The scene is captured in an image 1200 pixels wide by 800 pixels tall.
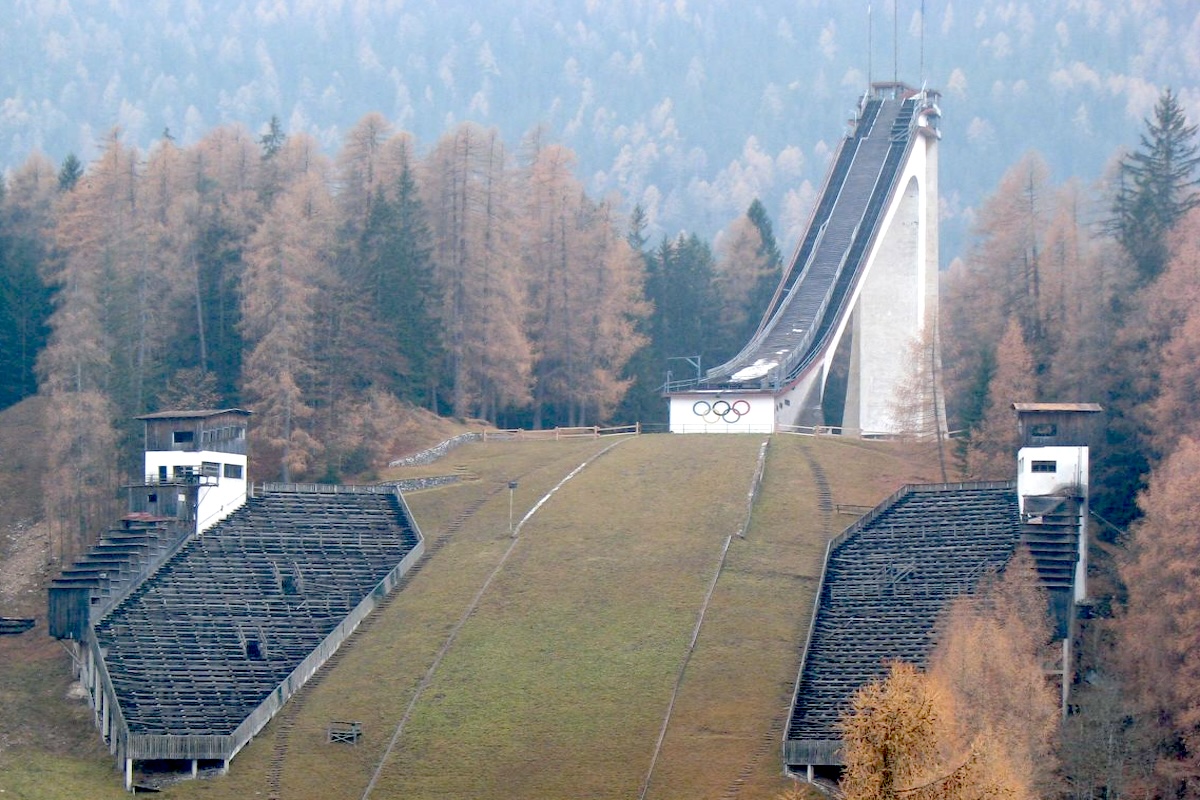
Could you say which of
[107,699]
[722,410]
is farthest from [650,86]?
[107,699]

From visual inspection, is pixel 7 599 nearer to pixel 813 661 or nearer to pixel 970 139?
pixel 813 661

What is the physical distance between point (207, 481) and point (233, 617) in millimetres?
6855

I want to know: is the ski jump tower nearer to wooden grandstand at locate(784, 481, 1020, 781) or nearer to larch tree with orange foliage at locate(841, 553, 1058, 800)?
wooden grandstand at locate(784, 481, 1020, 781)

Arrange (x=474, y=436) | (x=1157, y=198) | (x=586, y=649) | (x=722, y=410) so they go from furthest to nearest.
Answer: (x=474, y=436) → (x=722, y=410) → (x=1157, y=198) → (x=586, y=649)

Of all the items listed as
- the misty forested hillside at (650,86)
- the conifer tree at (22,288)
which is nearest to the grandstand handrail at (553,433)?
the conifer tree at (22,288)

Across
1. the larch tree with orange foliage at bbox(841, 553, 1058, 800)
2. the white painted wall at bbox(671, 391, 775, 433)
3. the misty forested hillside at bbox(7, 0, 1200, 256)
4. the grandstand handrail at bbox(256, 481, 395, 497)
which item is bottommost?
the larch tree with orange foliage at bbox(841, 553, 1058, 800)

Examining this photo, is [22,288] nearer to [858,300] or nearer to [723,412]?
[723,412]

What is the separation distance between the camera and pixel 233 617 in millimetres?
47594

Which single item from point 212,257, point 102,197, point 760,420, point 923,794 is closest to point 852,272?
point 760,420

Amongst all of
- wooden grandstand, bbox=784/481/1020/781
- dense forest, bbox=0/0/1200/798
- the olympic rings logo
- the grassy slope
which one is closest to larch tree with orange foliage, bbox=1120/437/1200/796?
dense forest, bbox=0/0/1200/798

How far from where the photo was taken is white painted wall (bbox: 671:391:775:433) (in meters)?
63.8

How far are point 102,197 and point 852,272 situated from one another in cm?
2871

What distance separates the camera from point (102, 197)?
223 feet

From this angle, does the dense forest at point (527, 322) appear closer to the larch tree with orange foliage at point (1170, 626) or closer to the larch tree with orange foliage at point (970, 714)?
the larch tree with orange foliage at point (1170, 626)
